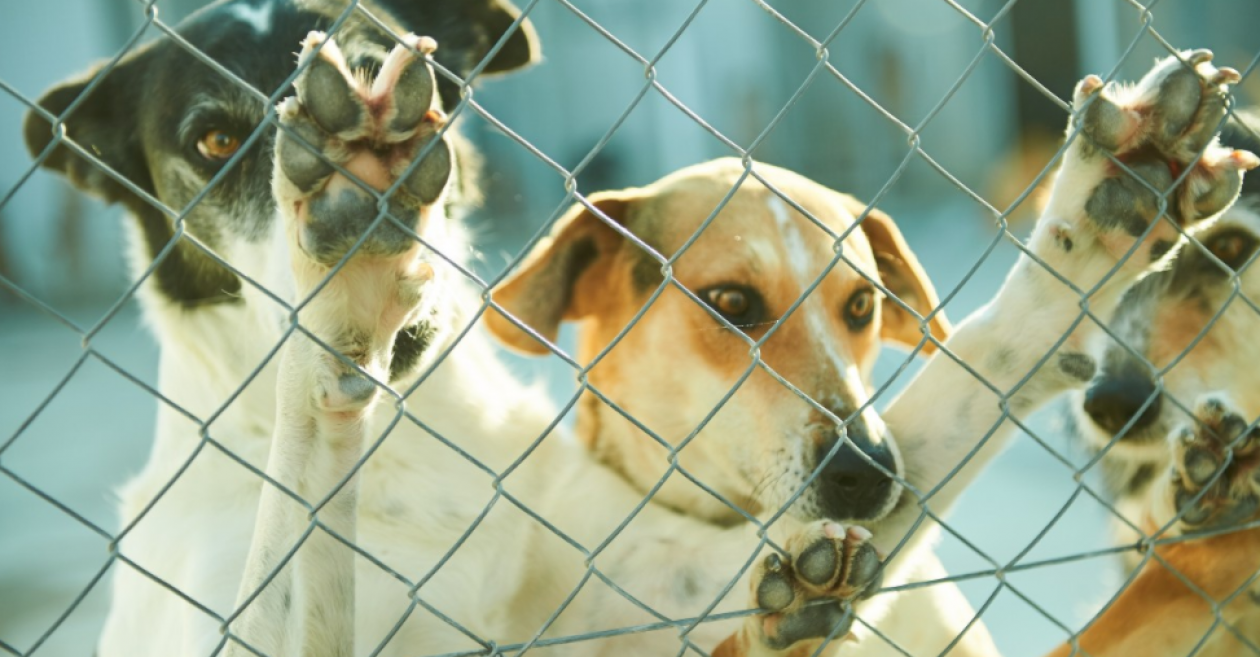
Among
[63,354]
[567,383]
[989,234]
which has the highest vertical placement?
[989,234]

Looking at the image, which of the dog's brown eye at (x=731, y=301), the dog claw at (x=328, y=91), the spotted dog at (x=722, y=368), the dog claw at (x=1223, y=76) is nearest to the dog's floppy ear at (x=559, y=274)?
the spotted dog at (x=722, y=368)

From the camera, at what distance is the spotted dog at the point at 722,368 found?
235 centimetres

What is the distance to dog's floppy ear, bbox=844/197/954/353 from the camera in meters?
2.71

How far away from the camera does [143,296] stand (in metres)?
2.71

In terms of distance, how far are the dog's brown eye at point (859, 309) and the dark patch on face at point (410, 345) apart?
100 cm

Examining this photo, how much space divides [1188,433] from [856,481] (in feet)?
1.99

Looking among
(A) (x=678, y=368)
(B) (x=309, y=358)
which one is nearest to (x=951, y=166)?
(A) (x=678, y=368)

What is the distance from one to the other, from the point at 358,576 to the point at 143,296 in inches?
34.5

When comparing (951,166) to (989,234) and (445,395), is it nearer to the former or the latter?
(989,234)

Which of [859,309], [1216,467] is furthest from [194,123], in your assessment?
[1216,467]

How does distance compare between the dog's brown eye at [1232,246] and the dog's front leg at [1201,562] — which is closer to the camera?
→ the dog's front leg at [1201,562]

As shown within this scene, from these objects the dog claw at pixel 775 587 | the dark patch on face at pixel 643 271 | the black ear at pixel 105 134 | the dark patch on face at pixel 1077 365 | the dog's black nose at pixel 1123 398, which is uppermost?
the dark patch on face at pixel 1077 365

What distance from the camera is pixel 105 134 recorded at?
2750mm

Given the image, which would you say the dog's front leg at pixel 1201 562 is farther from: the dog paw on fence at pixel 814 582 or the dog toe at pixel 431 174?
the dog toe at pixel 431 174
